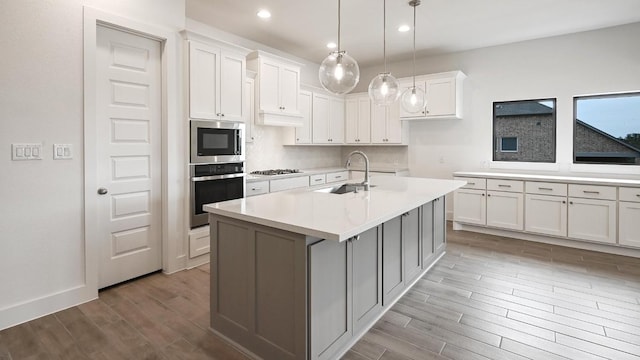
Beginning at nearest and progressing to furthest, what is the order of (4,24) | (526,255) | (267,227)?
(267,227) → (4,24) → (526,255)

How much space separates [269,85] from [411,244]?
2866mm

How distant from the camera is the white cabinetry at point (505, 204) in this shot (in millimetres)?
4621

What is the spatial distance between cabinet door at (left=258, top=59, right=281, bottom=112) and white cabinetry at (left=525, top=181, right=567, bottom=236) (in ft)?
11.8

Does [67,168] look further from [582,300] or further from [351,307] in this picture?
[582,300]

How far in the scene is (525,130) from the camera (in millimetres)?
5066

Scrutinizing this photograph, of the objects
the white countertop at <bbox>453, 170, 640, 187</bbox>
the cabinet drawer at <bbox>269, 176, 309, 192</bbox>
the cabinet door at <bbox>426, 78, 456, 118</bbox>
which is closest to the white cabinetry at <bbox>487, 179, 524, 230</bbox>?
the white countertop at <bbox>453, 170, 640, 187</bbox>

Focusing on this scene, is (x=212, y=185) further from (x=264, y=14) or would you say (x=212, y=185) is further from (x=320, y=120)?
(x=320, y=120)

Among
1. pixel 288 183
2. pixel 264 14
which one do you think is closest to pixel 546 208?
pixel 288 183

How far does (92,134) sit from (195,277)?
5.15ft

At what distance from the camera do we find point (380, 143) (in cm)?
609

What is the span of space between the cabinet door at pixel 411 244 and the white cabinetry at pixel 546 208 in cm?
231

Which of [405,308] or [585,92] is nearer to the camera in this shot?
[405,308]

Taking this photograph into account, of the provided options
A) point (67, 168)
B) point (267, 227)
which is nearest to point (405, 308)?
point (267, 227)

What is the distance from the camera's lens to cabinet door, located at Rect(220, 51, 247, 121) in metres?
3.72
